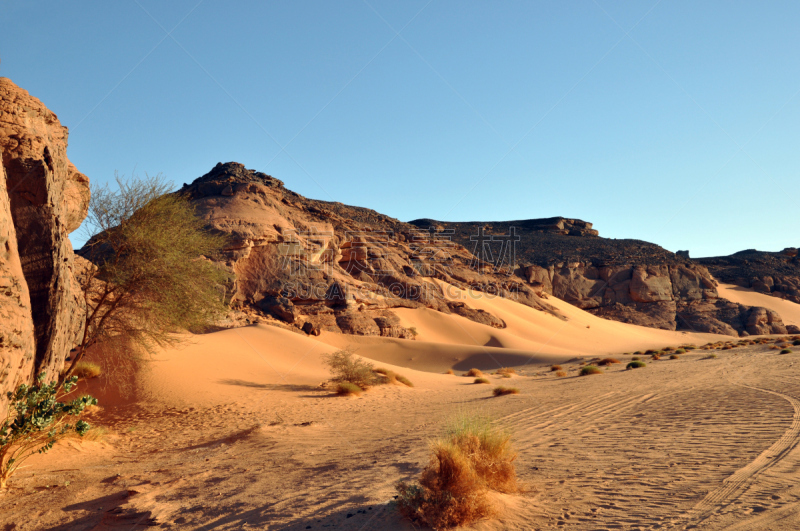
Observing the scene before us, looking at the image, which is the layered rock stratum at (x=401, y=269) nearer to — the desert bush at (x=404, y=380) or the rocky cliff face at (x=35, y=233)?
the desert bush at (x=404, y=380)

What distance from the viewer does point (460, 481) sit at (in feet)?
14.0

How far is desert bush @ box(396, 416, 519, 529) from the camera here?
4082 millimetres

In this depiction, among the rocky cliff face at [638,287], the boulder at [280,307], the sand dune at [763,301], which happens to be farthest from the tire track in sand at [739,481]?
the sand dune at [763,301]

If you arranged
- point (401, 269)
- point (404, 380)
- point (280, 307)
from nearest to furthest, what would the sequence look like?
point (404, 380)
point (280, 307)
point (401, 269)

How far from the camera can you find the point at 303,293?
2539cm

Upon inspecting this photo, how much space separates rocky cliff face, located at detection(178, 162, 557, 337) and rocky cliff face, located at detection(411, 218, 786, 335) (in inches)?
577

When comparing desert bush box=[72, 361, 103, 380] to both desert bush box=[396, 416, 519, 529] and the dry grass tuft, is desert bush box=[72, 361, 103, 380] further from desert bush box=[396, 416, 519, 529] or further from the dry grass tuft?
the dry grass tuft

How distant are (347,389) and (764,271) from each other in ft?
224

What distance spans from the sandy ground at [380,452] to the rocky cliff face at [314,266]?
798cm

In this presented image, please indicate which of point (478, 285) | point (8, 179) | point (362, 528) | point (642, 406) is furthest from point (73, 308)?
point (478, 285)

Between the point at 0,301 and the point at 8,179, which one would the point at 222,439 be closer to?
the point at 0,301

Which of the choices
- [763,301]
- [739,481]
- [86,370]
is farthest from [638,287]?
[86,370]

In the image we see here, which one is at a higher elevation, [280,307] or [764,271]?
[764,271]

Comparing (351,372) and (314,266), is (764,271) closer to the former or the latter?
(314,266)
